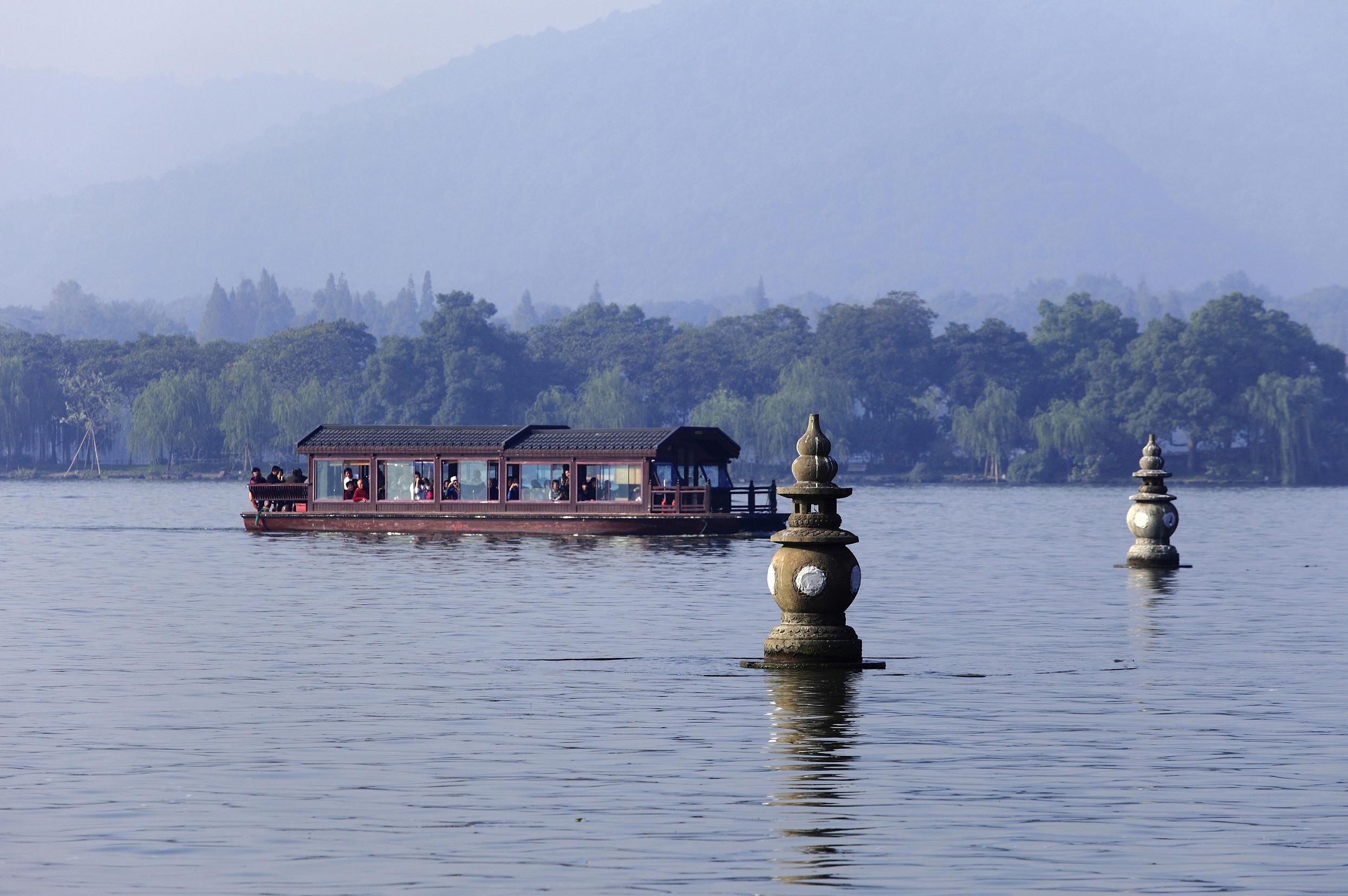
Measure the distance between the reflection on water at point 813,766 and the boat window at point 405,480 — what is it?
4894cm

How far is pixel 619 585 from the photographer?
1804 inches

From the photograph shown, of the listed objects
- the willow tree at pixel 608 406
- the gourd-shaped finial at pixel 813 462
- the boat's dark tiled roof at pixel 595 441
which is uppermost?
the willow tree at pixel 608 406

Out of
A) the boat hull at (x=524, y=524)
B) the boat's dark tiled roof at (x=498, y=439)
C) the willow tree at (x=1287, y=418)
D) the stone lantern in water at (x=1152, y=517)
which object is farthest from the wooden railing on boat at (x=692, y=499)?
the willow tree at (x=1287, y=418)

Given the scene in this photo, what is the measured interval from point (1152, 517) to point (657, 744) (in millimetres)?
29841

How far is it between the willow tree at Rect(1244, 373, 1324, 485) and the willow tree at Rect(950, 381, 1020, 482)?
66.1 feet

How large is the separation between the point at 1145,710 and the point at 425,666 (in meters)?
9.09

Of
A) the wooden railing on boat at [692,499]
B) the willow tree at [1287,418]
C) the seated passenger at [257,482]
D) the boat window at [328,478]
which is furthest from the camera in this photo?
the willow tree at [1287,418]

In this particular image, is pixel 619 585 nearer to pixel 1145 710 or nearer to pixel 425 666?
pixel 425 666

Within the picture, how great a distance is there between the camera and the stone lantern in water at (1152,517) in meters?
44.7

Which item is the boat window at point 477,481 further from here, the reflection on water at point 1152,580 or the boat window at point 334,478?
the reflection on water at point 1152,580

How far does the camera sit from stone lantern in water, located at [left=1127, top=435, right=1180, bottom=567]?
4469 cm

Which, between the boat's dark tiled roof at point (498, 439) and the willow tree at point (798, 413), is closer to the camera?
the boat's dark tiled roof at point (498, 439)

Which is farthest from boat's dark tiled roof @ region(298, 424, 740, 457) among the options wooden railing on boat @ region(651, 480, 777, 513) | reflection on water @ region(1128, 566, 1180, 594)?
reflection on water @ region(1128, 566, 1180, 594)

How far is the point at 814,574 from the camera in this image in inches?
963
